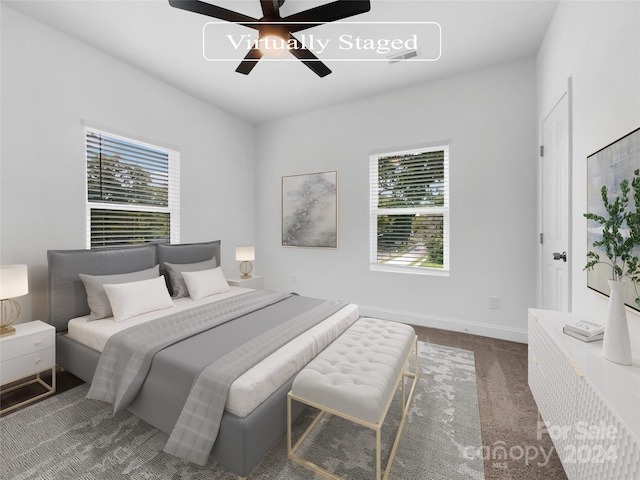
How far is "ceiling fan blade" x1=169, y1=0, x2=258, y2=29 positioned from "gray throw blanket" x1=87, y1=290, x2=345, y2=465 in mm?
2119

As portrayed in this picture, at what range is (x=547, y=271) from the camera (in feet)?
8.61

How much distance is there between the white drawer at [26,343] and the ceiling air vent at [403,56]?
12.6ft

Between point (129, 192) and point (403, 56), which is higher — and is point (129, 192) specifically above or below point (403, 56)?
below

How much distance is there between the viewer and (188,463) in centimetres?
148

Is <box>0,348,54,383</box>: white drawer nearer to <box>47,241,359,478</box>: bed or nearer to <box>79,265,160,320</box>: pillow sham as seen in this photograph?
<box>47,241,359,478</box>: bed

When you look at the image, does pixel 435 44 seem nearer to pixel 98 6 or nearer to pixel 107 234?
pixel 98 6

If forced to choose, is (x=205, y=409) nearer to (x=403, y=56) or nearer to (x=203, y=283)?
(x=203, y=283)

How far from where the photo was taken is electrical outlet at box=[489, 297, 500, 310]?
312 cm

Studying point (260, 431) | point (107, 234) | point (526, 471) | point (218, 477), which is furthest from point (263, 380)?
point (107, 234)

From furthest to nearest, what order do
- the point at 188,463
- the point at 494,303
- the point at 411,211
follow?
the point at 411,211 < the point at 494,303 < the point at 188,463

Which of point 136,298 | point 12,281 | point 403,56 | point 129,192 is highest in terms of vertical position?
point 403,56

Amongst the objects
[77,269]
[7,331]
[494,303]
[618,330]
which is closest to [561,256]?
[494,303]

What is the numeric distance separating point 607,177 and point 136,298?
3.30m

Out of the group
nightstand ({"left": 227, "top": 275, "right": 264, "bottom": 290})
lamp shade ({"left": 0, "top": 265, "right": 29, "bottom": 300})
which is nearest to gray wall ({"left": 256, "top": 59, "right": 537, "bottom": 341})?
nightstand ({"left": 227, "top": 275, "right": 264, "bottom": 290})
